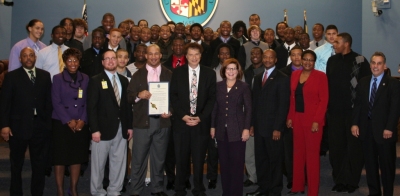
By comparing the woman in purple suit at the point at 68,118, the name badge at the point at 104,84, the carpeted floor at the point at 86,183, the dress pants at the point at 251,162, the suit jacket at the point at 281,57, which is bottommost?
the carpeted floor at the point at 86,183

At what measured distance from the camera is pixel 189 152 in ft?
21.5

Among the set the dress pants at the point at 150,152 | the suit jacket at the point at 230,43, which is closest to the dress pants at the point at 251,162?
the dress pants at the point at 150,152

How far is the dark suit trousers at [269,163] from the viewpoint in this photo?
6.50m

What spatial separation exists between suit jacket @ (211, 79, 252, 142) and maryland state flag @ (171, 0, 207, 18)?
7073 mm

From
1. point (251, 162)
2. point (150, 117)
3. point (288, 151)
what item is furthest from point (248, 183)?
point (150, 117)

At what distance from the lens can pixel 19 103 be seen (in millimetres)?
Answer: 6078

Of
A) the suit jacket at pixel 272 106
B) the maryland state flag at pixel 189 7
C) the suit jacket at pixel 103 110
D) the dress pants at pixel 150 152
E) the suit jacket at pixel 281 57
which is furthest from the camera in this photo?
the maryland state flag at pixel 189 7

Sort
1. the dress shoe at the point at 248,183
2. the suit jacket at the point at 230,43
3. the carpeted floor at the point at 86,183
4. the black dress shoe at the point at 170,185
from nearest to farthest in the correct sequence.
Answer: the carpeted floor at the point at 86,183 → the black dress shoe at the point at 170,185 → the dress shoe at the point at 248,183 → the suit jacket at the point at 230,43

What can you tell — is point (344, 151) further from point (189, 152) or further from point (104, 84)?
point (104, 84)

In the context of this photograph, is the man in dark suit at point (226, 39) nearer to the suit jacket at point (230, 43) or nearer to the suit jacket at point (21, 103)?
the suit jacket at point (230, 43)

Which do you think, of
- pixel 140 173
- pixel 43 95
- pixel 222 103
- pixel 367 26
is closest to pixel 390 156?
pixel 222 103

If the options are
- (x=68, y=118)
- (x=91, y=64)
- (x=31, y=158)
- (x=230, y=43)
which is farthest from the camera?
(x=230, y=43)

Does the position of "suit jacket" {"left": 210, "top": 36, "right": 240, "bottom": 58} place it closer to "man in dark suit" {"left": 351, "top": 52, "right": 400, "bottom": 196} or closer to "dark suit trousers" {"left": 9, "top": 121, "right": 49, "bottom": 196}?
"man in dark suit" {"left": 351, "top": 52, "right": 400, "bottom": 196}

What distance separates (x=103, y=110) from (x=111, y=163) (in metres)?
0.64
